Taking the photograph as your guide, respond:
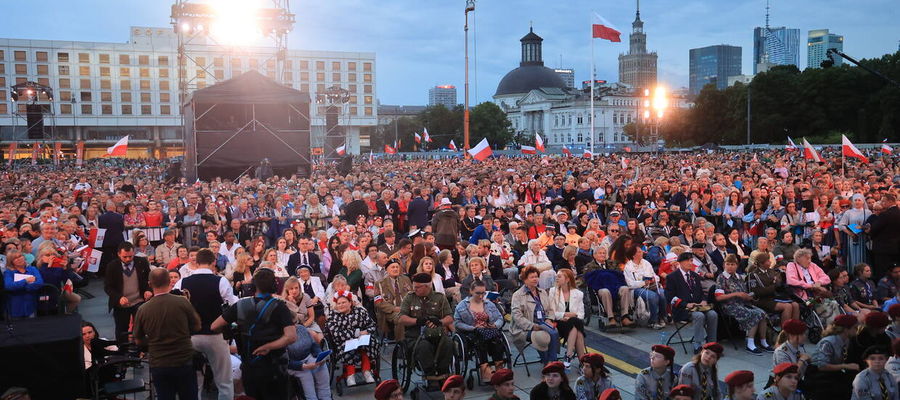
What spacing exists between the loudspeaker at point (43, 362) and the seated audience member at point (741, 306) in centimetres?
780

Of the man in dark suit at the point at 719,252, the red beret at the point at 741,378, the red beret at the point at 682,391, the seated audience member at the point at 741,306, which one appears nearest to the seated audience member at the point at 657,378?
the red beret at the point at 682,391

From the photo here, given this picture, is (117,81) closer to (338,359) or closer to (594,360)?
(338,359)

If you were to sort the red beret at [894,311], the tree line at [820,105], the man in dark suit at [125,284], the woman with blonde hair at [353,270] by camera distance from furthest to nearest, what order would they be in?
the tree line at [820,105] < the woman with blonde hair at [353,270] < the man in dark suit at [125,284] < the red beret at [894,311]

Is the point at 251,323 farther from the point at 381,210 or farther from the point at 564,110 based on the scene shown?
the point at 564,110

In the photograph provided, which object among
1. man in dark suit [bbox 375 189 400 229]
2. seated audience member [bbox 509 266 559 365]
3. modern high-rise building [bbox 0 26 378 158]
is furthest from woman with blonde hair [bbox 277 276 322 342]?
modern high-rise building [bbox 0 26 378 158]

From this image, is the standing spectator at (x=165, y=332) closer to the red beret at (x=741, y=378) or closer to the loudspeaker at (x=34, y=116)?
the red beret at (x=741, y=378)

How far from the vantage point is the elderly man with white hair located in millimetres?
10547

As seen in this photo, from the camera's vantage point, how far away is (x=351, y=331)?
8.62m

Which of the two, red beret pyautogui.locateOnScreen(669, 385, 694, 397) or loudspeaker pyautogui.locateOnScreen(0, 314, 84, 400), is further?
red beret pyautogui.locateOnScreen(669, 385, 694, 397)

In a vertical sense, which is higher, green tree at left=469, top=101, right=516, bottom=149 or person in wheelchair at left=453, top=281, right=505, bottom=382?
green tree at left=469, top=101, right=516, bottom=149

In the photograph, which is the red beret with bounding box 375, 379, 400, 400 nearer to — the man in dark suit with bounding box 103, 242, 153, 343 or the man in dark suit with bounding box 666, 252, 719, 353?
the man in dark suit with bounding box 103, 242, 153, 343

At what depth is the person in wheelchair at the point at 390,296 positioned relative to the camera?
9.23m

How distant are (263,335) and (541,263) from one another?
19.3 feet

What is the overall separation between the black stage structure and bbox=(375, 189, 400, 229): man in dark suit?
59.7ft
